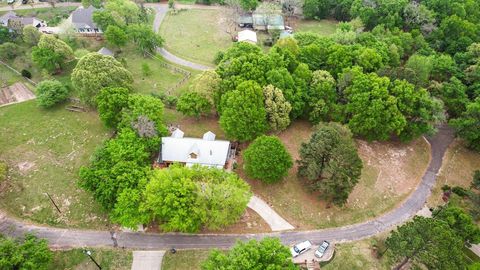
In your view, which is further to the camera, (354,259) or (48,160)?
(48,160)

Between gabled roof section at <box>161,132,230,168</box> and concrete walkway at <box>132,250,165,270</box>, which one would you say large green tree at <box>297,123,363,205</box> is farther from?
concrete walkway at <box>132,250,165,270</box>

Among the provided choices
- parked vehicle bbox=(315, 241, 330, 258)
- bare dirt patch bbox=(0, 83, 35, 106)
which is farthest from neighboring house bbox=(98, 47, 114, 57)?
parked vehicle bbox=(315, 241, 330, 258)

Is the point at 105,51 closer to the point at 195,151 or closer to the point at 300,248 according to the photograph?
the point at 195,151

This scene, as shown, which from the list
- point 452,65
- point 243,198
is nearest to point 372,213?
point 243,198

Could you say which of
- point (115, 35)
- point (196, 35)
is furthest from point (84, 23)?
point (196, 35)

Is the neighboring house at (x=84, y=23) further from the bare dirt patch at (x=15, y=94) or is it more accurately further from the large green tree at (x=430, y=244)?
the large green tree at (x=430, y=244)

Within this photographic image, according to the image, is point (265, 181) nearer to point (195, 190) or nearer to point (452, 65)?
point (195, 190)
